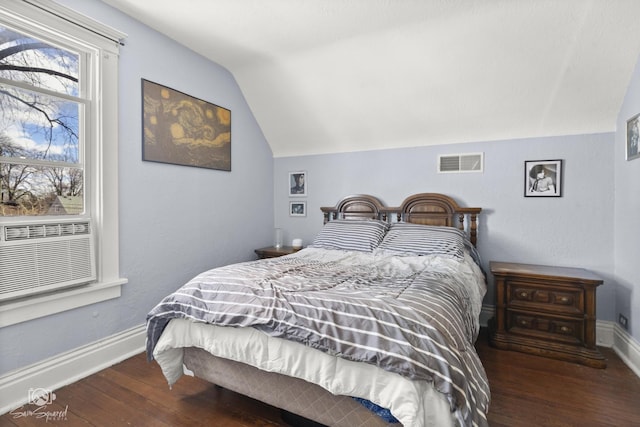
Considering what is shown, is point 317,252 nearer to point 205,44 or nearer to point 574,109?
point 205,44

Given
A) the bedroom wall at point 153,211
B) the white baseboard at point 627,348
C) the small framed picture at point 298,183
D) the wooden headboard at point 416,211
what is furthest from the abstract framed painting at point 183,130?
the white baseboard at point 627,348

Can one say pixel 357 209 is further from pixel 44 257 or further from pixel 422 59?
pixel 44 257

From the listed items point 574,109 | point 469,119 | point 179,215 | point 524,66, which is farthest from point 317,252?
point 574,109

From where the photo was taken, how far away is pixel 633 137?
94.0 inches

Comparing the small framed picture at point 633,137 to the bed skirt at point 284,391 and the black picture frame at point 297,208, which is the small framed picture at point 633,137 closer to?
the bed skirt at point 284,391

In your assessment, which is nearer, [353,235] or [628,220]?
[628,220]

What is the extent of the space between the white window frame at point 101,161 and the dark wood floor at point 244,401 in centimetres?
57

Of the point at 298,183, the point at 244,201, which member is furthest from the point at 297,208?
the point at 244,201

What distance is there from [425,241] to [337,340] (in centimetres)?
180

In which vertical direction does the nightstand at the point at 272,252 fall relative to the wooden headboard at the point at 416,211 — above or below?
below

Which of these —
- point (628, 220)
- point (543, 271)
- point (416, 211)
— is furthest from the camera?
point (416, 211)

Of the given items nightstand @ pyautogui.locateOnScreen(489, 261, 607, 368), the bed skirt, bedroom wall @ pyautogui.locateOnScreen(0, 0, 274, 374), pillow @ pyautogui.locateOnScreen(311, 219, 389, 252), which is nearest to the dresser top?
nightstand @ pyautogui.locateOnScreen(489, 261, 607, 368)

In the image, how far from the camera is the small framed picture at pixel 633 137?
7.61ft

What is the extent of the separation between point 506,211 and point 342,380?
256cm
